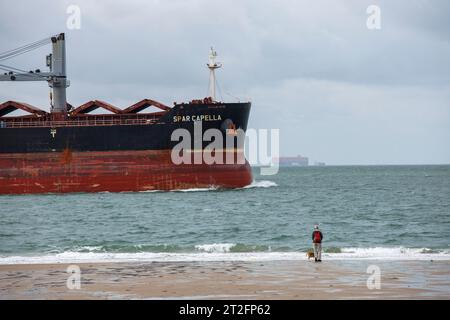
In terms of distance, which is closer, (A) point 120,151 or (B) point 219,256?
(B) point 219,256

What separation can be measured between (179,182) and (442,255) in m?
34.0

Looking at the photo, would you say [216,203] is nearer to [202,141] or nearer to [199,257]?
[202,141]

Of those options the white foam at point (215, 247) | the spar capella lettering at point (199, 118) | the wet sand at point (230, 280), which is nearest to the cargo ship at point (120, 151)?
the spar capella lettering at point (199, 118)

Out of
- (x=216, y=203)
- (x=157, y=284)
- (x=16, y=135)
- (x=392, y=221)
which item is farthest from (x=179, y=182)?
(x=157, y=284)

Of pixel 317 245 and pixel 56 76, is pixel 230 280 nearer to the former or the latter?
pixel 317 245

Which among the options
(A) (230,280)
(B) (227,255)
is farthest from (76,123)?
(A) (230,280)

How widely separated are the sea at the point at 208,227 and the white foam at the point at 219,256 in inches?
1.5

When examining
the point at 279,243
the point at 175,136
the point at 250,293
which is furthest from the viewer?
the point at 175,136

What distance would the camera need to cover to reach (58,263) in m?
24.6

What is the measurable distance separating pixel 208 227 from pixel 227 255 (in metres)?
10.7

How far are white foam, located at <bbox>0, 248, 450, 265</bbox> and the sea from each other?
39mm

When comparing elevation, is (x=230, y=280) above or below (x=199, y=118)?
below

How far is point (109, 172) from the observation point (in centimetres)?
5734

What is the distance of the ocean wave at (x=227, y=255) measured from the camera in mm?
25156
